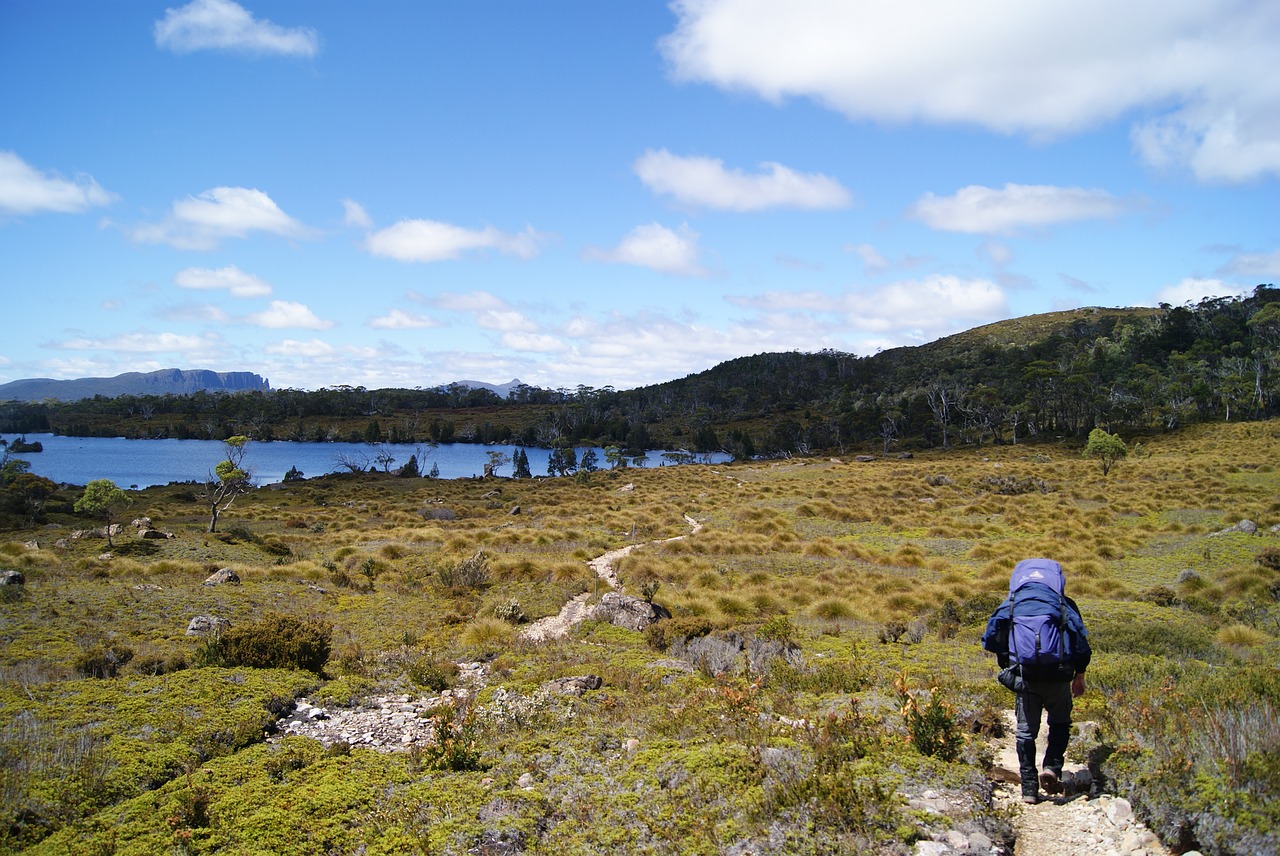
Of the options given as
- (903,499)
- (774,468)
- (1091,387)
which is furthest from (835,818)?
(1091,387)

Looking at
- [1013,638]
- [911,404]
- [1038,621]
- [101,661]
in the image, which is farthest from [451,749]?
[911,404]

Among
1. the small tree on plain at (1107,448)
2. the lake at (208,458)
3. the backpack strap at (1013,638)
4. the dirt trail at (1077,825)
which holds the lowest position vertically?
the lake at (208,458)

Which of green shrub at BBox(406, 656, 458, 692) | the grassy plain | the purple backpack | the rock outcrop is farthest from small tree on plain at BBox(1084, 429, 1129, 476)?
green shrub at BBox(406, 656, 458, 692)

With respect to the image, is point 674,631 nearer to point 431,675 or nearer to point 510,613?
point 510,613

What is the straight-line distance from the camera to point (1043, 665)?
5461mm

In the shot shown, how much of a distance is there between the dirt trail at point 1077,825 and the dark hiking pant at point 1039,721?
0.20m

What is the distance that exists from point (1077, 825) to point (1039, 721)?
0.83m

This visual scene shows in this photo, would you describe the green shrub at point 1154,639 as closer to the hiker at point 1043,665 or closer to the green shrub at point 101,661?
the hiker at point 1043,665

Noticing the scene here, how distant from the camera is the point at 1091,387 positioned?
84.5 meters

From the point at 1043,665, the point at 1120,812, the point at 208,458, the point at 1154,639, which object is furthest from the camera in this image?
the point at 208,458

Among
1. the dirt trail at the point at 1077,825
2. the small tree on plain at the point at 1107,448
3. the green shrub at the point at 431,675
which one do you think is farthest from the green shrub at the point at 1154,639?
the small tree on plain at the point at 1107,448

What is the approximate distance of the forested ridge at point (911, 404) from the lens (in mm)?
82688

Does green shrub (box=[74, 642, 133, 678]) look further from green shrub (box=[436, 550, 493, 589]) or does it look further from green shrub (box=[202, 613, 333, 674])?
green shrub (box=[436, 550, 493, 589])

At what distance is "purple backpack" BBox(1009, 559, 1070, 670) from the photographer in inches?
215
